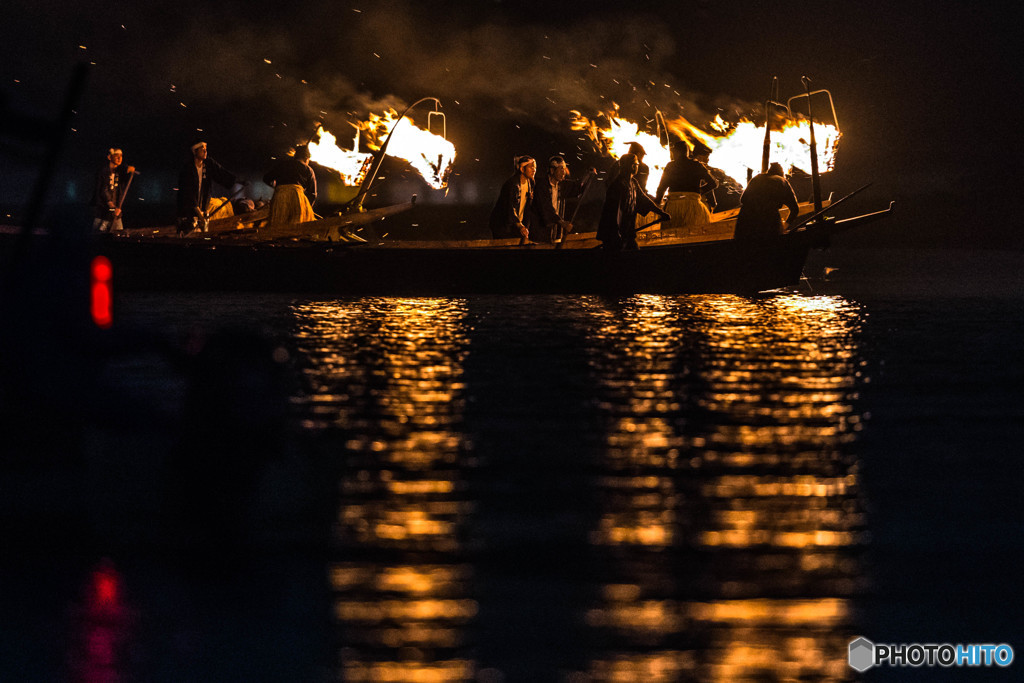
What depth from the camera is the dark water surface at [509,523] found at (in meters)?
4.28

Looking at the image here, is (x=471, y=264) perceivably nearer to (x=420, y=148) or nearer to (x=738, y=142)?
(x=420, y=148)

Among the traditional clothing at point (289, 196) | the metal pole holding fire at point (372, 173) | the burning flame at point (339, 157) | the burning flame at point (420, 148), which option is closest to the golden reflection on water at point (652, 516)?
the metal pole holding fire at point (372, 173)

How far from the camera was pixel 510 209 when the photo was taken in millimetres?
23688

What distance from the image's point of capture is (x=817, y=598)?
4.79 meters

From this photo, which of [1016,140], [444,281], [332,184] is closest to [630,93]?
[444,281]

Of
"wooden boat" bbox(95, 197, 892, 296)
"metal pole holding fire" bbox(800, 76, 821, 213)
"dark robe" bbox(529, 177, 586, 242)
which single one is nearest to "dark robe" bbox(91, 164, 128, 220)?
"wooden boat" bbox(95, 197, 892, 296)

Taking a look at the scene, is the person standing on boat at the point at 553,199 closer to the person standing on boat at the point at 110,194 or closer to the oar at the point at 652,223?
the oar at the point at 652,223

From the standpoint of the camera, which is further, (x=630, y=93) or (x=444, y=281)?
(x=630, y=93)

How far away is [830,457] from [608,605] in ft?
10.1

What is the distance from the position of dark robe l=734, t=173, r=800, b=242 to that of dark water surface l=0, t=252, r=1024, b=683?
34.9ft

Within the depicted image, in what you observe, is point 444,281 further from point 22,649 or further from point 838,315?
point 22,649

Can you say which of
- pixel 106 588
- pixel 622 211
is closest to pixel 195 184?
pixel 622 211

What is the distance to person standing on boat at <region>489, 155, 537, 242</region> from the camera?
23562mm

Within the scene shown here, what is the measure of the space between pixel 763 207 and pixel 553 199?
10.9 feet
